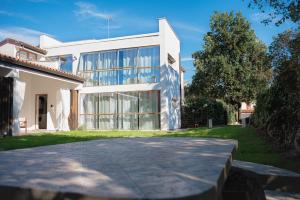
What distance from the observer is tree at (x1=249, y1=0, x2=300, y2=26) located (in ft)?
20.7

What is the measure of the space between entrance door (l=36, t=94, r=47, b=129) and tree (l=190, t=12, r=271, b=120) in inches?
621

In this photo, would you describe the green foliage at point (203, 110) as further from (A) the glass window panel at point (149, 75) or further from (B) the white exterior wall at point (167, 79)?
(A) the glass window panel at point (149, 75)

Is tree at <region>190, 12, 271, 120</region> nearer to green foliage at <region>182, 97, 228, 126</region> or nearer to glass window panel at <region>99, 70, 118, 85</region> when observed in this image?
green foliage at <region>182, 97, 228, 126</region>

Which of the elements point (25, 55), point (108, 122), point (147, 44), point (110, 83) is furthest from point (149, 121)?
point (25, 55)

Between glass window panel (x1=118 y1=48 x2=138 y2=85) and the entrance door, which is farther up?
glass window panel (x1=118 y1=48 x2=138 y2=85)

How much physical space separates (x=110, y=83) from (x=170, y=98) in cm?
439

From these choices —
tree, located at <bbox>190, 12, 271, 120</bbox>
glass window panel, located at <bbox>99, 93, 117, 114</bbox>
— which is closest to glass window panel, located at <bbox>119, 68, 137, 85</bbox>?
glass window panel, located at <bbox>99, 93, 117, 114</bbox>

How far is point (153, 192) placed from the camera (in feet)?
6.48

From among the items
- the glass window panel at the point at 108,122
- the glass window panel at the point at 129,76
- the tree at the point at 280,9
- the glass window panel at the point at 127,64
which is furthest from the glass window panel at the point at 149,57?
the tree at the point at 280,9

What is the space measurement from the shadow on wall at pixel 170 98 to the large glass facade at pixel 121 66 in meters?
0.61

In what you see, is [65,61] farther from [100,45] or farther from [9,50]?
[9,50]

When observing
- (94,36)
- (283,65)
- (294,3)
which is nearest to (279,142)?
(283,65)

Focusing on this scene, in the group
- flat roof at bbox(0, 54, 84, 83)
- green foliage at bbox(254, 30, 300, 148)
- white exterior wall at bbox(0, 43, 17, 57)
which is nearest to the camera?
green foliage at bbox(254, 30, 300, 148)

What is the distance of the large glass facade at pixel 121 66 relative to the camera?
23.8m
